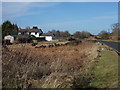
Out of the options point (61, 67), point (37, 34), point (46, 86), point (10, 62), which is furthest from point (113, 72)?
point (37, 34)

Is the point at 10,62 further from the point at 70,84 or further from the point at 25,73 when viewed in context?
the point at 70,84

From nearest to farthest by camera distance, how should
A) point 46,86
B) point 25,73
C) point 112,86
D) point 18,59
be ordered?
point 46,86 < point 112,86 < point 25,73 < point 18,59

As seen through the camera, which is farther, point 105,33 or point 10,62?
point 105,33

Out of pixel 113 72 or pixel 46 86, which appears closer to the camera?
pixel 46 86

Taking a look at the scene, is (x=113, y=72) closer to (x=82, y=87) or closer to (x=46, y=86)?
(x=82, y=87)

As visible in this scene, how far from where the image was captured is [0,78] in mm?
7125

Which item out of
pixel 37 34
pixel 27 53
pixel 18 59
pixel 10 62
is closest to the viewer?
pixel 10 62

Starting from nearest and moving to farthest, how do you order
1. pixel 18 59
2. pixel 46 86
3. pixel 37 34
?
1. pixel 46 86
2. pixel 18 59
3. pixel 37 34

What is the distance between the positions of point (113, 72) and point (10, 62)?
15.7 feet

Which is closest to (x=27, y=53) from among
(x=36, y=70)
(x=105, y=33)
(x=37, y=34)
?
(x=36, y=70)

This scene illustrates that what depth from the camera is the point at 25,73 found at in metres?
7.87

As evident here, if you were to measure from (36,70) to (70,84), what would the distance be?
90.8 inches

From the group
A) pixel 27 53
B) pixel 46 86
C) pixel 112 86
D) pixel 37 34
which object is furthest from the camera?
pixel 37 34

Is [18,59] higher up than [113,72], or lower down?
higher up
